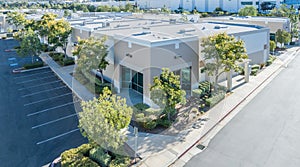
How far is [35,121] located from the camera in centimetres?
1902

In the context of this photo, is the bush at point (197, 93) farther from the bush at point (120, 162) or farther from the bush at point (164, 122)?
the bush at point (120, 162)

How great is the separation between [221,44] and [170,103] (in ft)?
26.3

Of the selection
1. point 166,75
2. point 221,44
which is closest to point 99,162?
point 166,75

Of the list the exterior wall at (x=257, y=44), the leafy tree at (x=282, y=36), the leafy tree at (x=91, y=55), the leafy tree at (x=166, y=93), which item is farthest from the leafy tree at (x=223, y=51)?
the leafy tree at (x=282, y=36)

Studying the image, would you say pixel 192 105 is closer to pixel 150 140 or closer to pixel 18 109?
A: pixel 150 140

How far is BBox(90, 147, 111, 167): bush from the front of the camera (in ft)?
42.5

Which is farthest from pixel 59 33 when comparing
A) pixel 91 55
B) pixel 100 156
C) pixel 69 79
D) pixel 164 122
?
pixel 100 156

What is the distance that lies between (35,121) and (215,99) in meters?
14.2

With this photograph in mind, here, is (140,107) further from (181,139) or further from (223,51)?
(223,51)

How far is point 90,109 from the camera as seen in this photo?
12500mm

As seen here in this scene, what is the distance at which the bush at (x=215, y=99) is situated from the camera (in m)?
20.7

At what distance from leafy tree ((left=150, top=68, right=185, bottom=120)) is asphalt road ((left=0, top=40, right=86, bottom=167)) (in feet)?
18.1

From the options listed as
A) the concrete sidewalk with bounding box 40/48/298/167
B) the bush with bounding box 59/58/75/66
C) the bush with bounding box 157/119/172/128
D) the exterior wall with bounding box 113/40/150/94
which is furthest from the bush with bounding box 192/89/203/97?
the bush with bounding box 59/58/75/66

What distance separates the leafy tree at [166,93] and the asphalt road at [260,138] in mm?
3437
